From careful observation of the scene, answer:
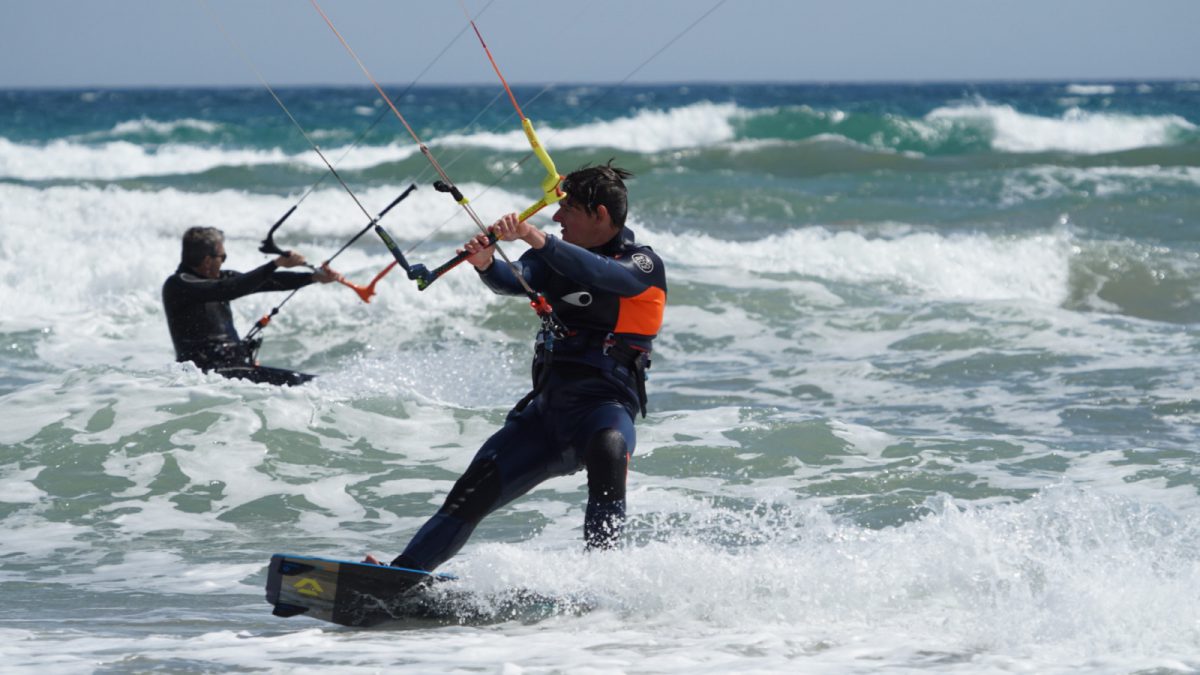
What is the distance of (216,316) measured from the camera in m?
9.07

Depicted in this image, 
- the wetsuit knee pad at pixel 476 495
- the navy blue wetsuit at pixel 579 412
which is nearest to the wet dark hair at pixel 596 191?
the navy blue wetsuit at pixel 579 412

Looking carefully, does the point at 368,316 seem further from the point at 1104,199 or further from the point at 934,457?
the point at 1104,199

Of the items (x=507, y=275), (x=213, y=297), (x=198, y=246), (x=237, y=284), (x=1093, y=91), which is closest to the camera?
(x=507, y=275)

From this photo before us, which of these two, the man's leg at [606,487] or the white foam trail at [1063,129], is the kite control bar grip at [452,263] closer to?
the man's leg at [606,487]

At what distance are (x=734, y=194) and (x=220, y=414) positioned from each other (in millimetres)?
15233

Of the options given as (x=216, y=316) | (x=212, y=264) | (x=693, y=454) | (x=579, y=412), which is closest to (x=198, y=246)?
(x=212, y=264)

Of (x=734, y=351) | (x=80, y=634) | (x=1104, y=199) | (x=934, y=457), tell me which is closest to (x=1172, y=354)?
(x=734, y=351)

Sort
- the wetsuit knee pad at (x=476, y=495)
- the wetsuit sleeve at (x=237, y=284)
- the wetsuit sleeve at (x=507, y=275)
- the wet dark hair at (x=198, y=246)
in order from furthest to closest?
the wet dark hair at (x=198, y=246), the wetsuit sleeve at (x=237, y=284), the wetsuit knee pad at (x=476, y=495), the wetsuit sleeve at (x=507, y=275)

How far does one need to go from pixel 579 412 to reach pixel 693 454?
131 inches

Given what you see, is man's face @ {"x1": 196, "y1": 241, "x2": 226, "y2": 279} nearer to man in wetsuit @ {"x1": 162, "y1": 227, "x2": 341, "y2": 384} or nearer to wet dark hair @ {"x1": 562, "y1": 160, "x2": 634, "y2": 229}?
man in wetsuit @ {"x1": 162, "y1": 227, "x2": 341, "y2": 384}

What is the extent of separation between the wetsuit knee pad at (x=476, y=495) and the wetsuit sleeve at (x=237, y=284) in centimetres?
369

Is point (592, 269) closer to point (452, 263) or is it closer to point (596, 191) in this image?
point (596, 191)

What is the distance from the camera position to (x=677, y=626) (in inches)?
200

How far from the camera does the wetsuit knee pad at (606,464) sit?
4.95 metres
